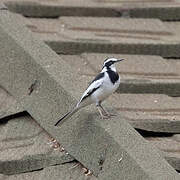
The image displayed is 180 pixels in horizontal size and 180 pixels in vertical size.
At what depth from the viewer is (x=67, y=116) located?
553 centimetres

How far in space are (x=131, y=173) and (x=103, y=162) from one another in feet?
1.24

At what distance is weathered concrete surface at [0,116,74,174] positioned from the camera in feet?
17.8

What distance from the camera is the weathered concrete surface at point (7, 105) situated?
6.06 meters

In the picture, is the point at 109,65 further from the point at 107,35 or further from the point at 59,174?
the point at 107,35

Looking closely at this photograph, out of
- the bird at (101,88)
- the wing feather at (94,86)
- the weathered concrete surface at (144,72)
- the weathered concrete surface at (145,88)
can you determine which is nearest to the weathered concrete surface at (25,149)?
the bird at (101,88)

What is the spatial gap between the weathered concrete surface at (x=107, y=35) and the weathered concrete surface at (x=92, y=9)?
4.0 inches

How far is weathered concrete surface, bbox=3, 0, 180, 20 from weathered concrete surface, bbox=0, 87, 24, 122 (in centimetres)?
161

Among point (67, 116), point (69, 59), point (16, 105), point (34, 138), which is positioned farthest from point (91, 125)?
point (69, 59)

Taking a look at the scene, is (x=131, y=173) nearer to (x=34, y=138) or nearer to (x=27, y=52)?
(x=34, y=138)

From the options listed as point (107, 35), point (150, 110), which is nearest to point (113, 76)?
point (150, 110)

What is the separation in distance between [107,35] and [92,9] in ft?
1.84

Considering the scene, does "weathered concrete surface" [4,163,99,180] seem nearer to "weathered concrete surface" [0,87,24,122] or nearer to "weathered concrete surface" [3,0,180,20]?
"weathered concrete surface" [0,87,24,122]

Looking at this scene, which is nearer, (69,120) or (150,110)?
(69,120)

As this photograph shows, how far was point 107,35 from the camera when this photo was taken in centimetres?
748
